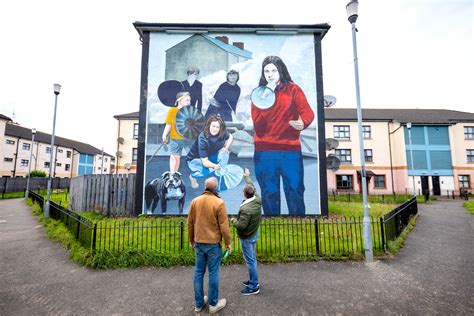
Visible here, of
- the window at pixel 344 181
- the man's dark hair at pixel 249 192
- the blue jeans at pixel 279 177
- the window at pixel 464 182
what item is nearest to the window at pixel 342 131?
the window at pixel 344 181

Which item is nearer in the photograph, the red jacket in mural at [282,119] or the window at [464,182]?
the red jacket in mural at [282,119]

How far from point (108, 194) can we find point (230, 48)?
1018cm

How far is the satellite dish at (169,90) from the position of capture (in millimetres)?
11961

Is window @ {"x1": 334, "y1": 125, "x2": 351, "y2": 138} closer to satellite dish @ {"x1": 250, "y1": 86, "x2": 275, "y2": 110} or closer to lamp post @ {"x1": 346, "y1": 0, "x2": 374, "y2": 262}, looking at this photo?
satellite dish @ {"x1": 250, "y1": 86, "x2": 275, "y2": 110}

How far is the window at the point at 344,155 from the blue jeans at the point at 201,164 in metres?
21.2

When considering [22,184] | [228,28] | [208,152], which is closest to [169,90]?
[208,152]

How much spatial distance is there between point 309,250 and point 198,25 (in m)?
12.2

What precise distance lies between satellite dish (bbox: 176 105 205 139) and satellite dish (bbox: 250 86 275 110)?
9.80 ft

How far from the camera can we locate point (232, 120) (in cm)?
1188

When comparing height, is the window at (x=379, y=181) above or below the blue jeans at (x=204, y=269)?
above

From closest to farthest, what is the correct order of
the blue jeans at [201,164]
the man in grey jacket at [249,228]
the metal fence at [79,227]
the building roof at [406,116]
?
the man in grey jacket at [249,228] → the metal fence at [79,227] → the blue jeans at [201,164] → the building roof at [406,116]

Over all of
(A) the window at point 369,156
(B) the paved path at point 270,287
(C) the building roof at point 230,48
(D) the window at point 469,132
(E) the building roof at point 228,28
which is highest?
(E) the building roof at point 228,28

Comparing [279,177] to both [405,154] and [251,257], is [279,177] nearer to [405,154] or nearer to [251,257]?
[251,257]

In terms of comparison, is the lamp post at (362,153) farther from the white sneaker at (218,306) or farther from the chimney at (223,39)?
the chimney at (223,39)
